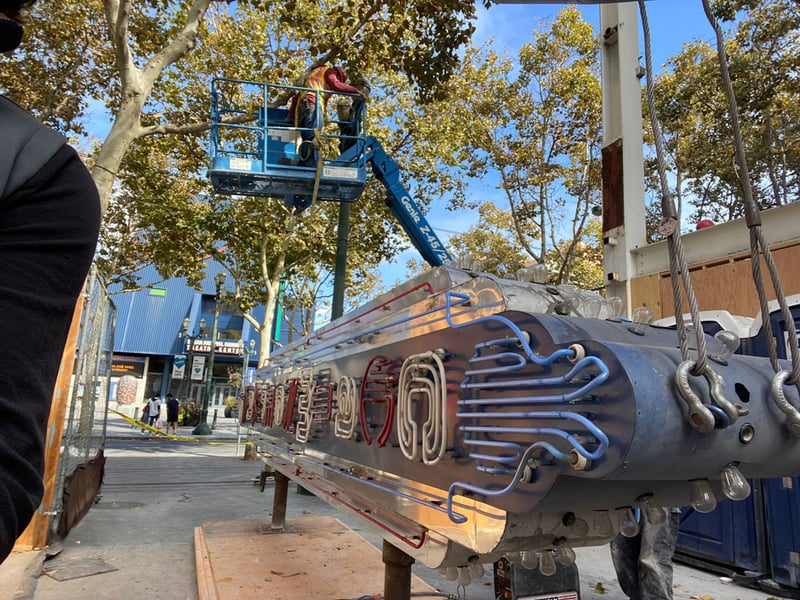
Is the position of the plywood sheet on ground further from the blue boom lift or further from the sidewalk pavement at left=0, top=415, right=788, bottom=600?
the blue boom lift

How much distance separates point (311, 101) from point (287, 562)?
18.2 ft

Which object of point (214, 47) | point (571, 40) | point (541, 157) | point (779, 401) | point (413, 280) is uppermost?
point (571, 40)

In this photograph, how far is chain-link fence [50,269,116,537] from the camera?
631cm

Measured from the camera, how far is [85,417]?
7.38 metres

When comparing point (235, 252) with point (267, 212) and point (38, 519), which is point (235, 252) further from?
point (38, 519)

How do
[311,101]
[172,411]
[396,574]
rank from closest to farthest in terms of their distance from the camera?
[396,574] → [311,101] → [172,411]

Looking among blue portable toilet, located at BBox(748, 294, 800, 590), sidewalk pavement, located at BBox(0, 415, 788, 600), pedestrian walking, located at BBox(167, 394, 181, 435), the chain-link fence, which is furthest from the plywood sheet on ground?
pedestrian walking, located at BBox(167, 394, 181, 435)

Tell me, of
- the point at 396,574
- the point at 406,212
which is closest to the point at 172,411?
the point at 406,212

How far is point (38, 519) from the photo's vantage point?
19.4 feet

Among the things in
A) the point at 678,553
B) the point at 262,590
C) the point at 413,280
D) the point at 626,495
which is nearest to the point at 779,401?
the point at 626,495

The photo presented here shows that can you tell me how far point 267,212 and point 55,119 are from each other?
5.65 m

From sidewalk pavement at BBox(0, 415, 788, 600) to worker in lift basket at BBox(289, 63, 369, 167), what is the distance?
4.94 m

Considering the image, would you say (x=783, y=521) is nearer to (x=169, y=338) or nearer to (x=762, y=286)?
(x=762, y=286)

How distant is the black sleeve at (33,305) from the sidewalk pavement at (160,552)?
2.11 meters
